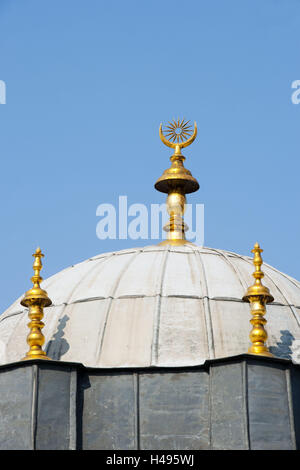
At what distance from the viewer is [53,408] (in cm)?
4041

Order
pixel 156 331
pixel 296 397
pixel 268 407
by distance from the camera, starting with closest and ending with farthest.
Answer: pixel 268 407 → pixel 296 397 → pixel 156 331

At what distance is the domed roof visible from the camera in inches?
1715

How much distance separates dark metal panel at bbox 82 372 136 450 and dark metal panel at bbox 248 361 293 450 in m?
3.94

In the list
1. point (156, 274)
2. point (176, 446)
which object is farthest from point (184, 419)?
point (156, 274)

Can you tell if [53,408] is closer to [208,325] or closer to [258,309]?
[208,325]

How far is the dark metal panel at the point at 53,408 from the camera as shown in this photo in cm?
3988

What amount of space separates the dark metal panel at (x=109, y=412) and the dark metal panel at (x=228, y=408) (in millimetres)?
2623

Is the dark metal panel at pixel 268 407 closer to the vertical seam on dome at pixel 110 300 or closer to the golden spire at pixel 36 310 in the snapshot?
the vertical seam on dome at pixel 110 300

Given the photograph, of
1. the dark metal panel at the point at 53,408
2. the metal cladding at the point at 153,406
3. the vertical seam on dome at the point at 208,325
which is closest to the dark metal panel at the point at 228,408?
the metal cladding at the point at 153,406

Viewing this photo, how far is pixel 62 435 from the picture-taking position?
1587 inches

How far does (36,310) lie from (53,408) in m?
3.65

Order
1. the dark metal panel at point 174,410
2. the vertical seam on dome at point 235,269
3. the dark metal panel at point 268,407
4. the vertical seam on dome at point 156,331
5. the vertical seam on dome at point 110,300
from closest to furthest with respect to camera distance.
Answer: the dark metal panel at point 268,407, the dark metal panel at point 174,410, the vertical seam on dome at point 156,331, the vertical seam on dome at point 110,300, the vertical seam on dome at point 235,269

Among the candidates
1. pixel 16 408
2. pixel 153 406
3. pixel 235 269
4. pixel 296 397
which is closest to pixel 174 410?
pixel 153 406

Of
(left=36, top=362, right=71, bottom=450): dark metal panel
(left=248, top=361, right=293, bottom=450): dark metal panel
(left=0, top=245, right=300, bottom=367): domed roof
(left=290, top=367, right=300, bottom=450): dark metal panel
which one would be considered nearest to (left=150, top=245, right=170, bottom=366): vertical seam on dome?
(left=0, top=245, right=300, bottom=367): domed roof
